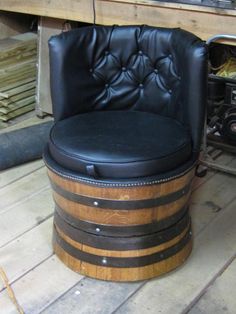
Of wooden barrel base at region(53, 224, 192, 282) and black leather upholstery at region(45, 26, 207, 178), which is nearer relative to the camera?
black leather upholstery at region(45, 26, 207, 178)

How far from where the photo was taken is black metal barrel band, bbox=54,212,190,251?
6.13 ft

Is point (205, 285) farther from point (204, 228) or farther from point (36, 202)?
point (36, 202)

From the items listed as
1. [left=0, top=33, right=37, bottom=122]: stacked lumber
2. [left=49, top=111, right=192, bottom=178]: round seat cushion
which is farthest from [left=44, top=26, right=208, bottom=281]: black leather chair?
[left=0, top=33, right=37, bottom=122]: stacked lumber

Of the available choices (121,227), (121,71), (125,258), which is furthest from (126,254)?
(121,71)

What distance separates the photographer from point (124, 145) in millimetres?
1810

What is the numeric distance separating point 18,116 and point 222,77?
151cm

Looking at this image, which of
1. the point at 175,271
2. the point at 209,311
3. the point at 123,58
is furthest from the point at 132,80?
the point at 209,311

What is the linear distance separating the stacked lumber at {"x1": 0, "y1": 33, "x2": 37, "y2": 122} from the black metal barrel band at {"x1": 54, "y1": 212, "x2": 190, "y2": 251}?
1.62 metres

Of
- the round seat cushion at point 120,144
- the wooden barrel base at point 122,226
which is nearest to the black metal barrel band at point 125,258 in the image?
the wooden barrel base at point 122,226

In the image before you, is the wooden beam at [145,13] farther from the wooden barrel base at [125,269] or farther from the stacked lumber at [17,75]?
the wooden barrel base at [125,269]

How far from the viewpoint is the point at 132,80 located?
2.20 metres

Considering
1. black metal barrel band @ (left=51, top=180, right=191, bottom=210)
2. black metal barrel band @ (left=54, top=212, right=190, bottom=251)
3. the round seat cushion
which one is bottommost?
black metal barrel band @ (left=54, top=212, right=190, bottom=251)

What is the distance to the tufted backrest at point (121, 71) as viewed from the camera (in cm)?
204

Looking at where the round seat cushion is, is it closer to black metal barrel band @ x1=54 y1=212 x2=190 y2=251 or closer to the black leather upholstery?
the black leather upholstery
